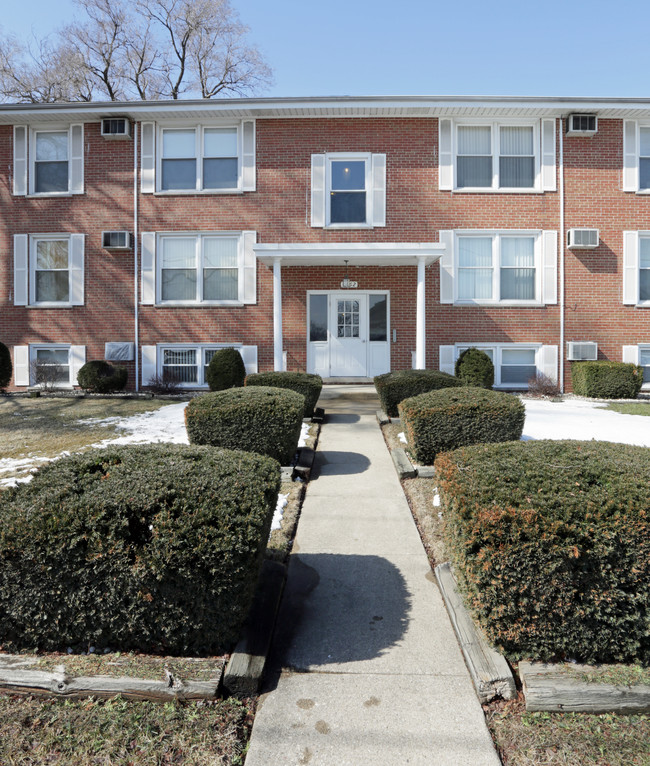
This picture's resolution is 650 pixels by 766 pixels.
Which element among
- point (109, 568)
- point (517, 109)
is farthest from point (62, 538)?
point (517, 109)

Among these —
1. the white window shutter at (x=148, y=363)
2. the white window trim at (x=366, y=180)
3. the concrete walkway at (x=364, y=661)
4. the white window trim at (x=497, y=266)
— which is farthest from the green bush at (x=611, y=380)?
the white window shutter at (x=148, y=363)

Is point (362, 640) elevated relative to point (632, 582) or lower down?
lower down

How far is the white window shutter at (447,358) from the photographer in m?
12.7

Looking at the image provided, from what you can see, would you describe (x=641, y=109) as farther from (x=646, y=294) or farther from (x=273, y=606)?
(x=273, y=606)

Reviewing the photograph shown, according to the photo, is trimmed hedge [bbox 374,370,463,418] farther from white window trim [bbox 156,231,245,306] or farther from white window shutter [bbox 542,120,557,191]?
white window shutter [bbox 542,120,557,191]

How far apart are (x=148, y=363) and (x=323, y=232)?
211 inches

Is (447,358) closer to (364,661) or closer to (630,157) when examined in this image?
(630,157)

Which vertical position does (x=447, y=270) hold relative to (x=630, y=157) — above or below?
below

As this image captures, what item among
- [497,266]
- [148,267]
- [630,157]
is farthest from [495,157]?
[148,267]

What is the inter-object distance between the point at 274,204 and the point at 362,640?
1155 cm

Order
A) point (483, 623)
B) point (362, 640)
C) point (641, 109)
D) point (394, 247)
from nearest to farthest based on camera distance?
point (483, 623) → point (362, 640) → point (394, 247) → point (641, 109)

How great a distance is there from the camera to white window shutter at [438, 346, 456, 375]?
41.7 ft

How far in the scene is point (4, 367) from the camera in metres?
11.9

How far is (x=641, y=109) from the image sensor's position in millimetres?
12094
